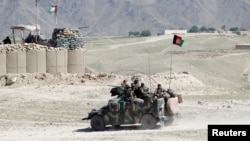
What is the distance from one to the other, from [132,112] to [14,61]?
56.8ft

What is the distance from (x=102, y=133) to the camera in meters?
21.8

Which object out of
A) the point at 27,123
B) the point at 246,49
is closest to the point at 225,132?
the point at 27,123

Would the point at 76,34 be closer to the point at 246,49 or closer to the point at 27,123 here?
the point at 27,123

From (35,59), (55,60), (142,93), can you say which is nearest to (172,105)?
(142,93)

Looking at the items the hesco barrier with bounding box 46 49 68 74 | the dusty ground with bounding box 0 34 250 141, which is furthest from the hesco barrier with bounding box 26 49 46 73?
the dusty ground with bounding box 0 34 250 141

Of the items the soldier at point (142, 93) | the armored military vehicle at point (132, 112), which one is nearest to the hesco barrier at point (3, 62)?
the armored military vehicle at point (132, 112)

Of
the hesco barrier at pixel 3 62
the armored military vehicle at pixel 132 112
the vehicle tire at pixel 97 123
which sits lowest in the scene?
the vehicle tire at pixel 97 123

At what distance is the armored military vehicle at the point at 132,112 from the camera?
72.2 feet

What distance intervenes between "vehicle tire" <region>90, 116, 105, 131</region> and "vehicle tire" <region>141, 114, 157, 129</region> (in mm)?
1195

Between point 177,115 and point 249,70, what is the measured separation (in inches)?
2108

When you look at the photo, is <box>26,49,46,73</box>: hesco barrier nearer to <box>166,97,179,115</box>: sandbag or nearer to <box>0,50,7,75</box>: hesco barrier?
<box>0,50,7,75</box>: hesco barrier

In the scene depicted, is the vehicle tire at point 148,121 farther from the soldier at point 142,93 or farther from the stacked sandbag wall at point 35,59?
the stacked sandbag wall at point 35,59

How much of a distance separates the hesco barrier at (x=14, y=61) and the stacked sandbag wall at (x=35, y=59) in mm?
374

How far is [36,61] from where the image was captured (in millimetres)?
39094
